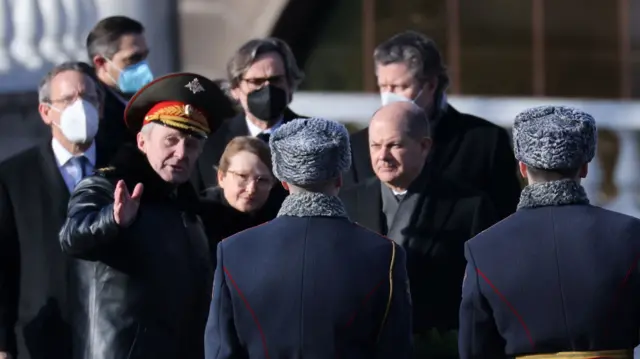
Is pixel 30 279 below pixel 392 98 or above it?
below

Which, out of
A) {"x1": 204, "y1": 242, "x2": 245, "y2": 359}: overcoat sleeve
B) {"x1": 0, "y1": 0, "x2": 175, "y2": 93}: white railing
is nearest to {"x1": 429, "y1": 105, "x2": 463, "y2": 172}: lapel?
{"x1": 204, "y1": 242, "x2": 245, "y2": 359}: overcoat sleeve

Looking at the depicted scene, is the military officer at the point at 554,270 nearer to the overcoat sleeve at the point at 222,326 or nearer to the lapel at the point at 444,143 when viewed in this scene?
the overcoat sleeve at the point at 222,326

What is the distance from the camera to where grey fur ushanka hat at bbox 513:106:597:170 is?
454 cm

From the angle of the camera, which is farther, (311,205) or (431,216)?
(431,216)

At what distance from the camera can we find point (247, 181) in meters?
5.74

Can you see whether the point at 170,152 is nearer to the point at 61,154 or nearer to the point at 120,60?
the point at 61,154

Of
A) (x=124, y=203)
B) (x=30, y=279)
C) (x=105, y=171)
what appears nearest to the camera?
(x=124, y=203)

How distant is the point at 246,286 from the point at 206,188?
5.11 feet

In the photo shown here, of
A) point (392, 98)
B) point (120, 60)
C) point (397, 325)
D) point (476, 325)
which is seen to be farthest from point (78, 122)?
point (476, 325)

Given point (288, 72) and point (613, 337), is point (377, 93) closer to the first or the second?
point (288, 72)

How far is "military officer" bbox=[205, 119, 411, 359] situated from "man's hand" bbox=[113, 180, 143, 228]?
62cm

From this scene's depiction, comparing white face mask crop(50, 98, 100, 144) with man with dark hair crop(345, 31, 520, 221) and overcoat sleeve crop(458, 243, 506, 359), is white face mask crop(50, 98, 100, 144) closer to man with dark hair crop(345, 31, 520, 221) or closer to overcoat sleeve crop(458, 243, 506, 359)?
man with dark hair crop(345, 31, 520, 221)

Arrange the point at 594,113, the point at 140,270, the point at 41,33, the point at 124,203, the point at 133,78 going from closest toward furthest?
the point at 124,203
the point at 140,270
the point at 133,78
the point at 41,33
the point at 594,113

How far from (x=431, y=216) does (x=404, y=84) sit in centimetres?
66
